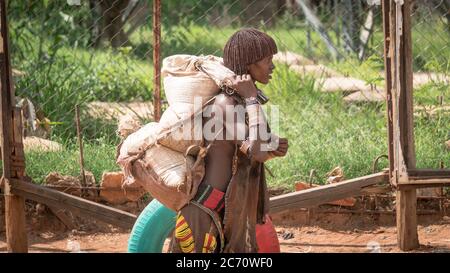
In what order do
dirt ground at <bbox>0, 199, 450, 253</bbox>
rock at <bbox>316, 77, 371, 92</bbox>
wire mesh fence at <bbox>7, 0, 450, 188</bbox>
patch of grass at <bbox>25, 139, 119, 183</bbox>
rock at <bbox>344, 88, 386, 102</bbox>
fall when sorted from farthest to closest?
rock at <bbox>316, 77, 371, 92</bbox>, rock at <bbox>344, 88, 386, 102</bbox>, wire mesh fence at <bbox>7, 0, 450, 188</bbox>, patch of grass at <bbox>25, 139, 119, 183</bbox>, dirt ground at <bbox>0, 199, 450, 253</bbox>

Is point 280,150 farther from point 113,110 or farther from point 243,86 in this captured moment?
point 113,110

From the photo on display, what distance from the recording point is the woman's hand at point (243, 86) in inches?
186

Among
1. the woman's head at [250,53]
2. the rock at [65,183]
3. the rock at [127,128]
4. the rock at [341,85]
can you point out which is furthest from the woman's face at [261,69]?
the rock at [341,85]

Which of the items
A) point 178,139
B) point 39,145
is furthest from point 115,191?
point 178,139

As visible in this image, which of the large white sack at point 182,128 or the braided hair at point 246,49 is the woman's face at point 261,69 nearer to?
the braided hair at point 246,49

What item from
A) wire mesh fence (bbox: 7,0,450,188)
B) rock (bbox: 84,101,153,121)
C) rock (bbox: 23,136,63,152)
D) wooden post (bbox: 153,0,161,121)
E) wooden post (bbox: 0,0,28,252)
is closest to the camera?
wooden post (bbox: 0,0,28,252)

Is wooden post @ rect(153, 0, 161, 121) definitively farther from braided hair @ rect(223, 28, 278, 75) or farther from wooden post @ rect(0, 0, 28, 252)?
braided hair @ rect(223, 28, 278, 75)

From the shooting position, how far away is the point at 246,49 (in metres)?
4.80

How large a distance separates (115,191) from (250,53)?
298 centimetres

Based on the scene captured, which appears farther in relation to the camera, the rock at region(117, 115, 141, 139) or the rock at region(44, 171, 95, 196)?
the rock at region(44, 171, 95, 196)

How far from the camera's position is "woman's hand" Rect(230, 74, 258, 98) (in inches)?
186

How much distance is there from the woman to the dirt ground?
2333mm

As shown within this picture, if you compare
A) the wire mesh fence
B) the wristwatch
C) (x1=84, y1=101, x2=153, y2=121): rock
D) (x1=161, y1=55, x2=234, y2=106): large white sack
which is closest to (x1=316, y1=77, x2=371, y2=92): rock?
the wire mesh fence

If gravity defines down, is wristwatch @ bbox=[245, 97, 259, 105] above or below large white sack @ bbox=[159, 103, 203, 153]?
above
